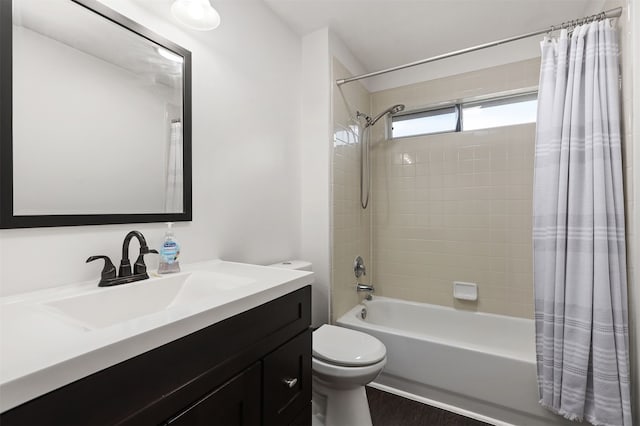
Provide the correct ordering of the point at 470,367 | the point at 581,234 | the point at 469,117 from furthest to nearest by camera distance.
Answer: the point at 469,117, the point at 470,367, the point at 581,234

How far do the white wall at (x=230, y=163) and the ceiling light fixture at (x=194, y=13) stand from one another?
0.09 m

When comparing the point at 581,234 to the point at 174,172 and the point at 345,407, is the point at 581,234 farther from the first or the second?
the point at 174,172

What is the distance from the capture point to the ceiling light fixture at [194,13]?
1202 mm

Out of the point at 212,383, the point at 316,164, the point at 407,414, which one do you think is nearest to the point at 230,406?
the point at 212,383

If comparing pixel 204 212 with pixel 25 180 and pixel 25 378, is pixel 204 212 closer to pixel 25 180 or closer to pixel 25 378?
pixel 25 180

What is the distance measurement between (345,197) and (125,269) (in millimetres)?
1552

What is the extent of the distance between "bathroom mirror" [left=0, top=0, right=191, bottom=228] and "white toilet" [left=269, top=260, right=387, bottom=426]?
3.16 feet

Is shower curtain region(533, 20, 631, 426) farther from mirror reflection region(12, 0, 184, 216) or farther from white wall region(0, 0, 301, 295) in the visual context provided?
mirror reflection region(12, 0, 184, 216)

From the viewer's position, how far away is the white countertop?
45 centimetres

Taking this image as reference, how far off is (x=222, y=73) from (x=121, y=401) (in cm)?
142

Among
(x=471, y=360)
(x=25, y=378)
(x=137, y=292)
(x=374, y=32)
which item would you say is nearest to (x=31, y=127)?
(x=137, y=292)

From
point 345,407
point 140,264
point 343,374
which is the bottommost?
point 345,407

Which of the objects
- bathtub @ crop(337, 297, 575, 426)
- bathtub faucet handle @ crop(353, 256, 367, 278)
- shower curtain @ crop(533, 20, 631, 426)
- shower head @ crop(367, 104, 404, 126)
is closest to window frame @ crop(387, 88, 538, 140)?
shower head @ crop(367, 104, 404, 126)

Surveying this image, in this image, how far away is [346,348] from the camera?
156 cm
